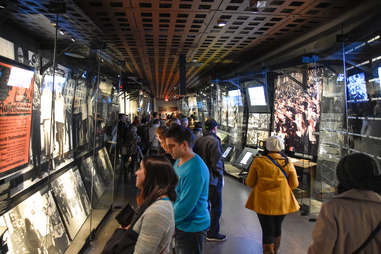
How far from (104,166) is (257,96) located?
389 centimetres

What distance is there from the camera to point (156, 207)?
1570mm

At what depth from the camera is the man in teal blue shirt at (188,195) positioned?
2.14 meters

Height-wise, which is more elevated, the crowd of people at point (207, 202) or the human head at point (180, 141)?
the human head at point (180, 141)

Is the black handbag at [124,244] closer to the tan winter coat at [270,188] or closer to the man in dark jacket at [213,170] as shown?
the tan winter coat at [270,188]

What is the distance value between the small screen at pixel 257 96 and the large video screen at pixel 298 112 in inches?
16.7

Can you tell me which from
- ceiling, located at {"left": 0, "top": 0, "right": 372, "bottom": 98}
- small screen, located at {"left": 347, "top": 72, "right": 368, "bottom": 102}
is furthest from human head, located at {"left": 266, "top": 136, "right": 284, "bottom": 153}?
ceiling, located at {"left": 0, "top": 0, "right": 372, "bottom": 98}

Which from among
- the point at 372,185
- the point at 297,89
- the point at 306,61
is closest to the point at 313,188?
the point at 297,89

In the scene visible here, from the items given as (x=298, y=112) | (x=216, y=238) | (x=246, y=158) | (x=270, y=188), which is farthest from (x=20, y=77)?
(x=246, y=158)

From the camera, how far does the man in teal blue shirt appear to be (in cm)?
214

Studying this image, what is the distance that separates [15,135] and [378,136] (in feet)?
11.2

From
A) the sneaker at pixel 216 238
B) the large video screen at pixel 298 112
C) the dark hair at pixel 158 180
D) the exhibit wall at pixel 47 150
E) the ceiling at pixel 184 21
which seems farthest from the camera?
the large video screen at pixel 298 112

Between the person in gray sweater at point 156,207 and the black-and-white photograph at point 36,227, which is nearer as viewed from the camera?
the person in gray sweater at point 156,207

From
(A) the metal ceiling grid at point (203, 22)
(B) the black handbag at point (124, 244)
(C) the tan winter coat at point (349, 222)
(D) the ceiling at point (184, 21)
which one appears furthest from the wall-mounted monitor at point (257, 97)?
(B) the black handbag at point (124, 244)

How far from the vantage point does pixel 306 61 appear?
15.0ft
